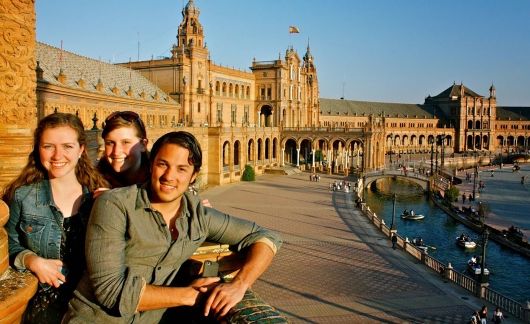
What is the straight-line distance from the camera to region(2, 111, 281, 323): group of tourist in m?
3.11

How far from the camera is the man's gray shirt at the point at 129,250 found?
3055 mm

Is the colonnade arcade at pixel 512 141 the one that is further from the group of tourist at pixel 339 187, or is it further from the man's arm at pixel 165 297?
the man's arm at pixel 165 297

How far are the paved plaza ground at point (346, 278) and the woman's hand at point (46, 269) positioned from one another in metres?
14.4

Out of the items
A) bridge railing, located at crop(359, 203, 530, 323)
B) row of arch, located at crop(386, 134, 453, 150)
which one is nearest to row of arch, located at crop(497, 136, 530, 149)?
row of arch, located at crop(386, 134, 453, 150)

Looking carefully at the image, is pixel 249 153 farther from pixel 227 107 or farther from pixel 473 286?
pixel 473 286

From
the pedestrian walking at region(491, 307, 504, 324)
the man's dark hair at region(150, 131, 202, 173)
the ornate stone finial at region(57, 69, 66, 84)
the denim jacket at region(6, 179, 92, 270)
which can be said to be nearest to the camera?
the man's dark hair at region(150, 131, 202, 173)

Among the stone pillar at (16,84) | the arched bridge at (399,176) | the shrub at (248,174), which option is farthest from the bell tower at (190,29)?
the stone pillar at (16,84)

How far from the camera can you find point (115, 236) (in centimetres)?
309

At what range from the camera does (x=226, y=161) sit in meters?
56.9

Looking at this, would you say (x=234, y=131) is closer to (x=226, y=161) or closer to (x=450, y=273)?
(x=226, y=161)

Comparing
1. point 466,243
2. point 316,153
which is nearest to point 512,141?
point 316,153

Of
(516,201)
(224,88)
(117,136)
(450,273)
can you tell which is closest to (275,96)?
(224,88)

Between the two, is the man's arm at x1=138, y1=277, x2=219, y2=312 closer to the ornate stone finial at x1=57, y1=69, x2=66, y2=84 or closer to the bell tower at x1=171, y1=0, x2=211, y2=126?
the ornate stone finial at x1=57, y1=69, x2=66, y2=84

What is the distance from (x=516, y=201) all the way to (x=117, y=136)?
5634 centimetres
